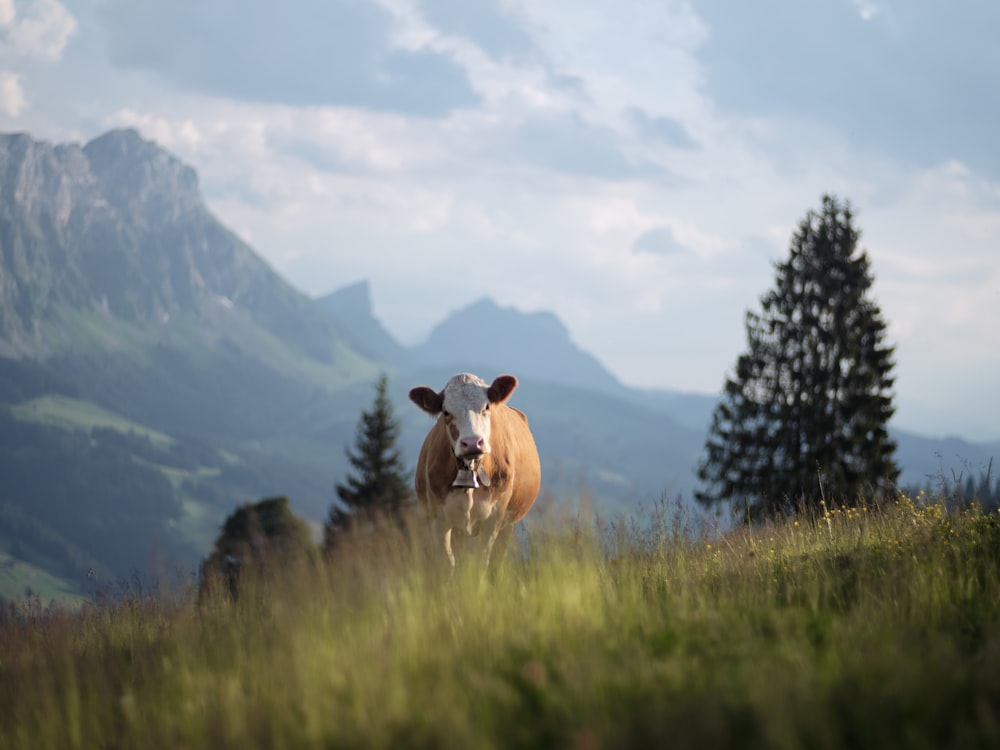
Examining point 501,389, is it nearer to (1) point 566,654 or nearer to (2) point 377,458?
(1) point 566,654

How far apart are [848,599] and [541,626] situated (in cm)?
307

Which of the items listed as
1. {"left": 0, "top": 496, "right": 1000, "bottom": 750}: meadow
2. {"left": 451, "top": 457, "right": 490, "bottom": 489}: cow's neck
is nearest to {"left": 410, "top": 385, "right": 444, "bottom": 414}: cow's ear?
{"left": 451, "top": 457, "right": 490, "bottom": 489}: cow's neck

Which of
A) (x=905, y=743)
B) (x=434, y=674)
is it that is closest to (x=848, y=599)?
(x=905, y=743)

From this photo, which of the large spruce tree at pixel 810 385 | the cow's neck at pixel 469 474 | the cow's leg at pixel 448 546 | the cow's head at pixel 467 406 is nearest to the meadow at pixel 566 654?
the cow's leg at pixel 448 546

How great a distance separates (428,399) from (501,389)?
93cm

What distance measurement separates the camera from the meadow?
5.36m

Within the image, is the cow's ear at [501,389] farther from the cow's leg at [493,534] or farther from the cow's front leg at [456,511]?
the cow's leg at [493,534]

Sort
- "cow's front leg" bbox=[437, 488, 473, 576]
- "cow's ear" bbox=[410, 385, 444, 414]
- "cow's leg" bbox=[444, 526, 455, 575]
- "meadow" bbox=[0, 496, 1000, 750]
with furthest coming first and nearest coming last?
"cow's ear" bbox=[410, 385, 444, 414] < "cow's front leg" bbox=[437, 488, 473, 576] < "cow's leg" bbox=[444, 526, 455, 575] < "meadow" bbox=[0, 496, 1000, 750]

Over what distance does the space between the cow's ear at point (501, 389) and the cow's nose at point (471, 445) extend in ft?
3.41

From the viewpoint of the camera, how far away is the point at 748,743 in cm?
499

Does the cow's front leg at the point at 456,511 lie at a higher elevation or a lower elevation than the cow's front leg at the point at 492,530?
higher

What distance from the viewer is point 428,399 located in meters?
11.9

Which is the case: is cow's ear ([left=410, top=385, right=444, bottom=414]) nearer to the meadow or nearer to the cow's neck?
the cow's neck

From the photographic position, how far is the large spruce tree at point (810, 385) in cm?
4381
